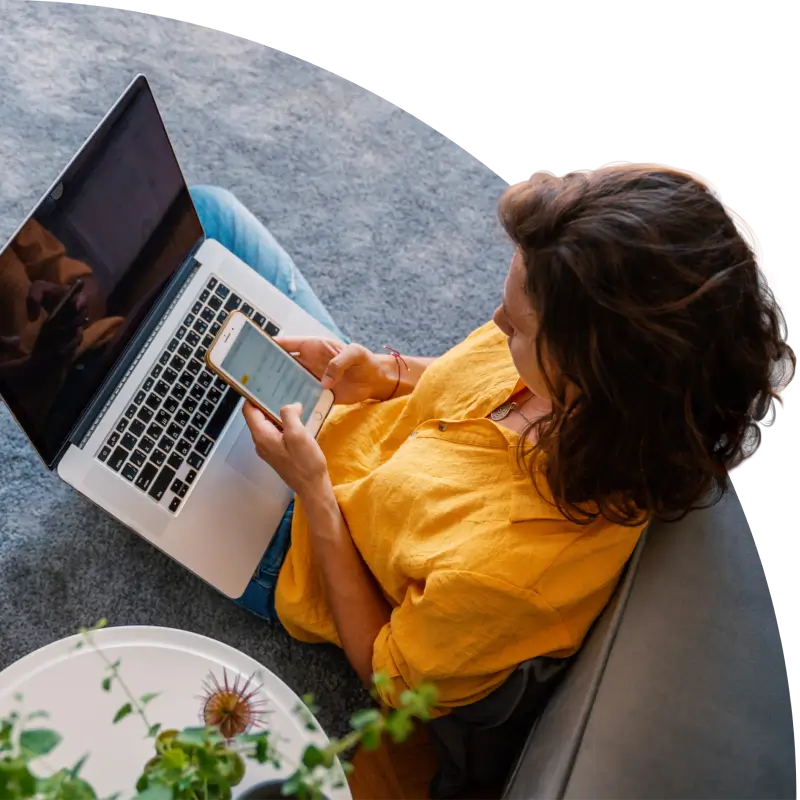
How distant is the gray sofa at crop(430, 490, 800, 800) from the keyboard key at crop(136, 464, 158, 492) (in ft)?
1.45

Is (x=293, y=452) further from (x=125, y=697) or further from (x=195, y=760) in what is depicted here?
(x=195, y=760)

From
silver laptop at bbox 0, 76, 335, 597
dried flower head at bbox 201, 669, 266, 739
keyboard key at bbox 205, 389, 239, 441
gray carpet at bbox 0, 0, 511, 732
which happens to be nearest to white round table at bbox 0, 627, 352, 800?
dried flower head at bbox 201, 669, 266, 739

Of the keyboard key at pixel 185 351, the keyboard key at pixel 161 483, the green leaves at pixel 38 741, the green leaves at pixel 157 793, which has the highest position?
the green leaves at pixel 38 741

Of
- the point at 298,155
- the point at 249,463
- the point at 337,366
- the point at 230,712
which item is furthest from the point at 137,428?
the point at 298,155

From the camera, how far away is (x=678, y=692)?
75 centimetres

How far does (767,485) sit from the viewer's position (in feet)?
3.50

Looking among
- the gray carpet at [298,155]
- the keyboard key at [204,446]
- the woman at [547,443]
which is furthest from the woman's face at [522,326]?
the gray carpet at [298,155]

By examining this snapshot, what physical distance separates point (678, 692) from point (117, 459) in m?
0.66

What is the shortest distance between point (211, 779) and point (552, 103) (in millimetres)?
1474

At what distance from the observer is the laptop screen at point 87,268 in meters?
0.83

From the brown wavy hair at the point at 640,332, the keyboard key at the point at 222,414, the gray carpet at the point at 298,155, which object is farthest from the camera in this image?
the gray carpet at the point at 298,155

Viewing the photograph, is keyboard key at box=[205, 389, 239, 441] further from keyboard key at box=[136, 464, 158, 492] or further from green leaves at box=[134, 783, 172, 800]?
green leaves at box=[134, 783, 172, 800]

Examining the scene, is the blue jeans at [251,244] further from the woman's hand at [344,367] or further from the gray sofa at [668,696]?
the gray sofa at [668,696]

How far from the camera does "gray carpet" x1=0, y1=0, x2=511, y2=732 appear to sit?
1559mm
